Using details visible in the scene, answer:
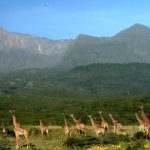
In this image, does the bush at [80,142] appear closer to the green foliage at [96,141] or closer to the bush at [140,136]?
the green foliage at [96,141]

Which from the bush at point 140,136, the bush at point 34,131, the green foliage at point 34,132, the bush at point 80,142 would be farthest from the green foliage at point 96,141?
the bush at point 34,131

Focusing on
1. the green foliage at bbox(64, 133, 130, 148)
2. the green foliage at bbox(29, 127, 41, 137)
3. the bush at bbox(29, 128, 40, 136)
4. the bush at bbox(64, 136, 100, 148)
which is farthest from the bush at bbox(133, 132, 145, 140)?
the bush at bbox(29, 128, 40, 136)

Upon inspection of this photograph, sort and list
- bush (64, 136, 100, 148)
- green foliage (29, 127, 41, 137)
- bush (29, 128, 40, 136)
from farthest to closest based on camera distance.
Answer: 1. bush (29, 128, 40, 136)
2. green foliage (29, 127, 41, 137)
3. bush (64, 136, 100, 148)

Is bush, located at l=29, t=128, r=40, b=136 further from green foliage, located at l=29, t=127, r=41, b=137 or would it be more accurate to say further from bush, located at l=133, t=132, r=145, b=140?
bush, located at l=133, t=132, r=145, b=140

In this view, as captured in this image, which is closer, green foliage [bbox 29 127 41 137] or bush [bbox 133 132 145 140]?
bush [bbox 133 132 145 140]

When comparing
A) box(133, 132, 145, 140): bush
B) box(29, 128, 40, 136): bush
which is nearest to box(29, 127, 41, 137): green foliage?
box(29, 128, 40, 136): bush

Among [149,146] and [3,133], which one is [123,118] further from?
[149,146]

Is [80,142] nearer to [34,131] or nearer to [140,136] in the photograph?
[140,136]

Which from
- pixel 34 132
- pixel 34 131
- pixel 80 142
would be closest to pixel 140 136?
pixel 80 142

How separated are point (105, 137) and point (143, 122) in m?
5.05

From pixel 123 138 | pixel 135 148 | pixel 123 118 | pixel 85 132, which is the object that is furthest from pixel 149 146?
pixel 123 118

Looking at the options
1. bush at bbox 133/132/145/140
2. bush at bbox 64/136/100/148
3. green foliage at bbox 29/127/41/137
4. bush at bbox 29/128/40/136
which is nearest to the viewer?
bush at bbox 64/136/100/148

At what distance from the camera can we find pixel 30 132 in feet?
178

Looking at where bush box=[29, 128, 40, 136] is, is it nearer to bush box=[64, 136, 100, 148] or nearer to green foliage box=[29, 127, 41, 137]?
green foliage box=[29, 127, 41, 137]
